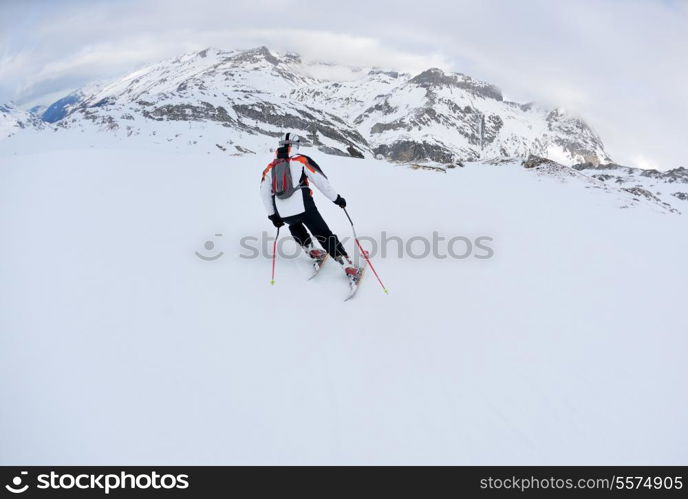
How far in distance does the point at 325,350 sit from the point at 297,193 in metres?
2.53

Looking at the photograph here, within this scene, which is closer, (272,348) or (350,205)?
(272,348)

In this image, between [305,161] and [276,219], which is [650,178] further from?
[276,219]

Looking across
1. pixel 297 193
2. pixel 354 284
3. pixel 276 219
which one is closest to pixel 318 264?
pixel 354 284

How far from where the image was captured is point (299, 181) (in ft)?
18.7

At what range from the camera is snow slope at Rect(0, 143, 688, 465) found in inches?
124

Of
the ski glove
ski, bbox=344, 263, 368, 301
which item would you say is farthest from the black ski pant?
ski, bbox=344, 263, 368, 301

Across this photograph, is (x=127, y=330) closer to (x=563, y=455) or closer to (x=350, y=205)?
(x=563, y=455)

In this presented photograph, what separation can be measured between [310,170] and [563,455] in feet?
14.8

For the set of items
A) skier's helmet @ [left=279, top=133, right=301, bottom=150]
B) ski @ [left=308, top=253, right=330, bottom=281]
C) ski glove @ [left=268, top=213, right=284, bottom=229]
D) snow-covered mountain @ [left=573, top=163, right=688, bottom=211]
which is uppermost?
snow-covered mountain @ [left=573, top=163, right=688, bottom=211]

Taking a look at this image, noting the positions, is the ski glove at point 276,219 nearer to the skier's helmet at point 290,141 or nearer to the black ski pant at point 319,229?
the black ski pant at point 319,229

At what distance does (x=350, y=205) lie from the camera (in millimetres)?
9883

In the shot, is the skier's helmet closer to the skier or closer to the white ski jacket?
the skier
